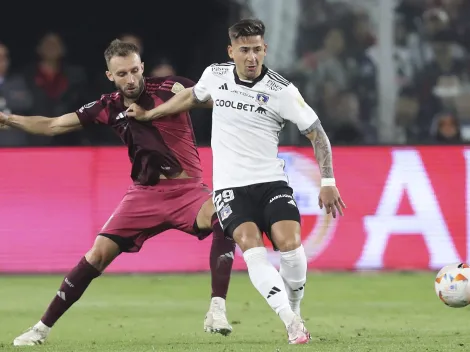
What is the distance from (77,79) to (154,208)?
6.85 metres

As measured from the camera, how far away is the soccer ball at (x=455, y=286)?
25.2 feet

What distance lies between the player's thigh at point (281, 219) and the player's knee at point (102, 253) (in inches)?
49.9

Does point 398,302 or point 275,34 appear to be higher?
point 275,34

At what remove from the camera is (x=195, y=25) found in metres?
15.8

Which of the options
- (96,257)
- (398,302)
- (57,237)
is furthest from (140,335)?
(57,237)

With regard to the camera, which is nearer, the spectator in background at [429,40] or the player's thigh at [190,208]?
the player's thigh at [190,208]

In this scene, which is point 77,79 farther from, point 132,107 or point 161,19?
point 132,107

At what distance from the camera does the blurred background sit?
12023 millimetres

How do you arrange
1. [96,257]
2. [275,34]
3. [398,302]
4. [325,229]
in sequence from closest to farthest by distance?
[96,257] → [398,302] → [325,229] → [275,34]

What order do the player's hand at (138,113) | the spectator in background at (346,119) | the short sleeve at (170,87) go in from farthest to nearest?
the spectator in background at (346,119) → the short sleeve at (170,87) → the player's hand at (138,113)

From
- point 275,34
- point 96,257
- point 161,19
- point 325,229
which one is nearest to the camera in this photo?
point 96,257

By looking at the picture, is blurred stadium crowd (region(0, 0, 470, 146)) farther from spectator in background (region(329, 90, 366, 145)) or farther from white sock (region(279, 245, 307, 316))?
white sock (region(279, 245, 307, 316))

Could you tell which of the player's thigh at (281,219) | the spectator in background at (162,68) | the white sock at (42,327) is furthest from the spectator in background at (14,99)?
the player's thigh at (281,219)

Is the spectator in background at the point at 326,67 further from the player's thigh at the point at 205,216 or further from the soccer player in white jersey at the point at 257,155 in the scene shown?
the soccer player in white jersey at the point at 257,155
